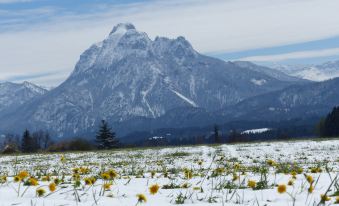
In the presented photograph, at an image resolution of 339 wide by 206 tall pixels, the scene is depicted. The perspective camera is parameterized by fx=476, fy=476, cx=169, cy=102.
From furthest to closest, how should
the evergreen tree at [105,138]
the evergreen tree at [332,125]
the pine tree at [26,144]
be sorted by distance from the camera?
the pine tree at [26,144]
the evergreen tree at [332,125]
the evergreen tree at [105,138]

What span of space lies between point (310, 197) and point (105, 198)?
8.81 ft

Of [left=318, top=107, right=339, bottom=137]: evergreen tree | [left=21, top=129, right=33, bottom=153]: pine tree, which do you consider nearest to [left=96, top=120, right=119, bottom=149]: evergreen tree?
[left=21, top=129, right=33, bottom=153]: pine tree

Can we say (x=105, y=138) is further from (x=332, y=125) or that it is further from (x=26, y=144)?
(x=332, y=125)

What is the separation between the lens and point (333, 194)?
6309mm

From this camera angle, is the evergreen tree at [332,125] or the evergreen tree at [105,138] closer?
the evergreen tree at [105,138]

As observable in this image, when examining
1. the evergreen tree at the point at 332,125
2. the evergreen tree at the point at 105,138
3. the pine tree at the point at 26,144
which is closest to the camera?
the evergreen tree at the point at 105,138

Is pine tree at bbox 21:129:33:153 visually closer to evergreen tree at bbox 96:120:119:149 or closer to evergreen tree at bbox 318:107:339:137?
evergreen tree at bbox 96:120:119:149

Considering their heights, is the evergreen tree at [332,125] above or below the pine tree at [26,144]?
above

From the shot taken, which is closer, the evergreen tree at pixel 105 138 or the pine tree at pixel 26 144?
the evergreen tree at pixel 105 138

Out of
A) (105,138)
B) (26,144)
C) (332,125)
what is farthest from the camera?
(26,144)

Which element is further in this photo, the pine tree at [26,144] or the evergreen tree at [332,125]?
the pine tree at [26,144]

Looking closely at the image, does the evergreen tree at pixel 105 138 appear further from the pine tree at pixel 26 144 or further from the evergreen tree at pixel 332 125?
the evergreen tree at pixel 332 125

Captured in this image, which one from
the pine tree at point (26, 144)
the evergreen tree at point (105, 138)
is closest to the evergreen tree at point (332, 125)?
the evergreen tree at point (105, 138)

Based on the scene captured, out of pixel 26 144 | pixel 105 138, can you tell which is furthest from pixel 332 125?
pixel 26 144
